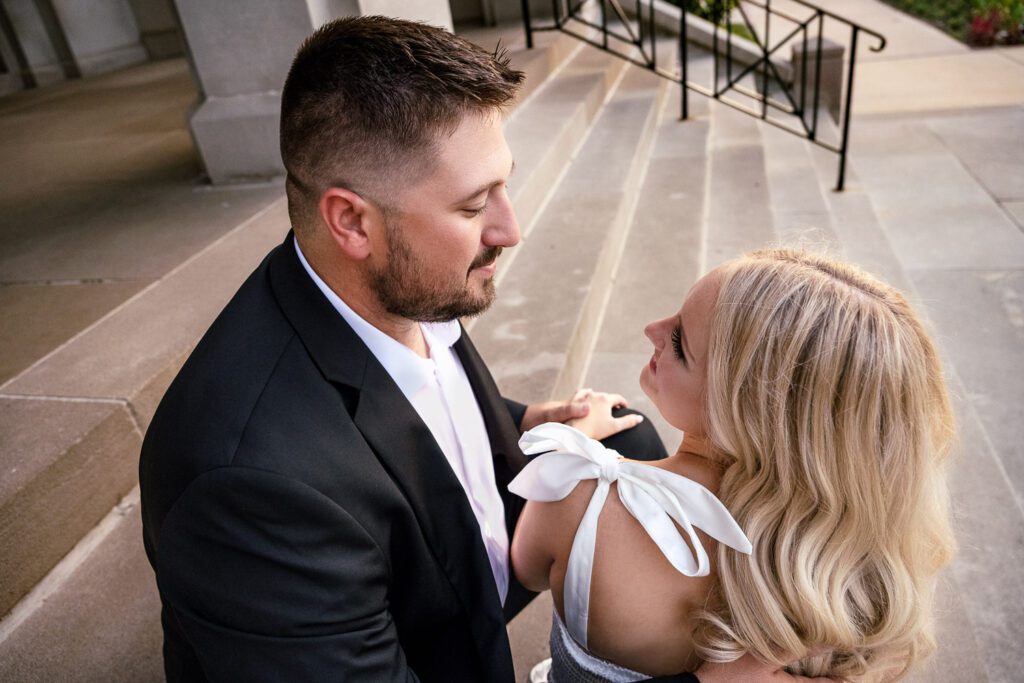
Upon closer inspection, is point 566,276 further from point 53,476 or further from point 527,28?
point 527,28

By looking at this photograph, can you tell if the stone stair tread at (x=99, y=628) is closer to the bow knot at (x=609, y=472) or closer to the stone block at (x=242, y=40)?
the bow knot at (x=609, y=472)

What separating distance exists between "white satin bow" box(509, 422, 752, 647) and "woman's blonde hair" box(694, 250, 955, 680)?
0.19 ft

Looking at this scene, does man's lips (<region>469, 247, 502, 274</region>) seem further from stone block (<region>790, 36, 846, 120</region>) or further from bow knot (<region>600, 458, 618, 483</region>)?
stone block (<region>790, 36, 846, 120</region>)

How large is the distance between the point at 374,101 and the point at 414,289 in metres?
0.37

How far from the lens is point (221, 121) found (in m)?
4.00

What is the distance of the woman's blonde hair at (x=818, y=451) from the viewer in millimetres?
1168

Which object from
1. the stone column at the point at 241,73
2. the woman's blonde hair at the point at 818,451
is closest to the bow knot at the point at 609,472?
the woman's blonde hair at the point at 818,451

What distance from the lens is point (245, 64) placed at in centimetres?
395

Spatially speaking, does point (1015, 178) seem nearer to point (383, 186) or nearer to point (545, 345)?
point (545, 345)

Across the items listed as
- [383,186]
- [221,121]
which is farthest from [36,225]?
[383,186]

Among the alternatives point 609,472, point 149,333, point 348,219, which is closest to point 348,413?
point 348,219

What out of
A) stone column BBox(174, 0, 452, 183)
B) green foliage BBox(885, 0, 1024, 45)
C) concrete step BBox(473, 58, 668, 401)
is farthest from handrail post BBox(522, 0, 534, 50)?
green foliage BBox(885, 0, 1024, 45)

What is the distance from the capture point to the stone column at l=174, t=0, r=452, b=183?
377 cm

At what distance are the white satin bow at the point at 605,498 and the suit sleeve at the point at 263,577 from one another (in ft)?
1.30
